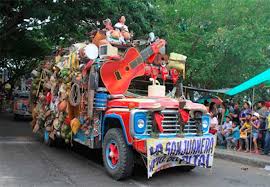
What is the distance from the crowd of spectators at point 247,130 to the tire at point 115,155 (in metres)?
4.19

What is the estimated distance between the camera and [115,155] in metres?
7.92

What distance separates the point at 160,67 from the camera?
9281 mm

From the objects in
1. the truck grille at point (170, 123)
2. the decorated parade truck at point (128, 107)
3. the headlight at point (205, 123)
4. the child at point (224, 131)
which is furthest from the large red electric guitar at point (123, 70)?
the child at point (224, 131)

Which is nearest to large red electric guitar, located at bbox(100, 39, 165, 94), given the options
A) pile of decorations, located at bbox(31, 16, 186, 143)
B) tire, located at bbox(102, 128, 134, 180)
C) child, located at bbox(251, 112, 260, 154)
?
pile of decorations, located at bbox(31, 16, 186, 143)

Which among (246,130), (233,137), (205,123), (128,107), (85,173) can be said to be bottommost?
(85,173)

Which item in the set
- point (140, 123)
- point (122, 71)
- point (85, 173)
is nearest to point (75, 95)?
point (122, 71)

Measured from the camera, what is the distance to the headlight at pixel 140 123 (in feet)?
24.0

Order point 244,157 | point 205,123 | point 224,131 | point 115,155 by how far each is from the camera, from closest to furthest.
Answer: point 115,155 < point 205,123 < point 244,157 < point 224,131

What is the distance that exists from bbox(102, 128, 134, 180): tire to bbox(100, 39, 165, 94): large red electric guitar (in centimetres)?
102

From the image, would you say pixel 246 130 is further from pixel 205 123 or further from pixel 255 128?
pixel 205 123

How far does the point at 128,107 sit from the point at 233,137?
6.30 meters

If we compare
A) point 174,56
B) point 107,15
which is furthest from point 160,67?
point 107,15

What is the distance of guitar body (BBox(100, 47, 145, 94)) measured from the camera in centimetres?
855

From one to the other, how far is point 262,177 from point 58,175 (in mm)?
4383
